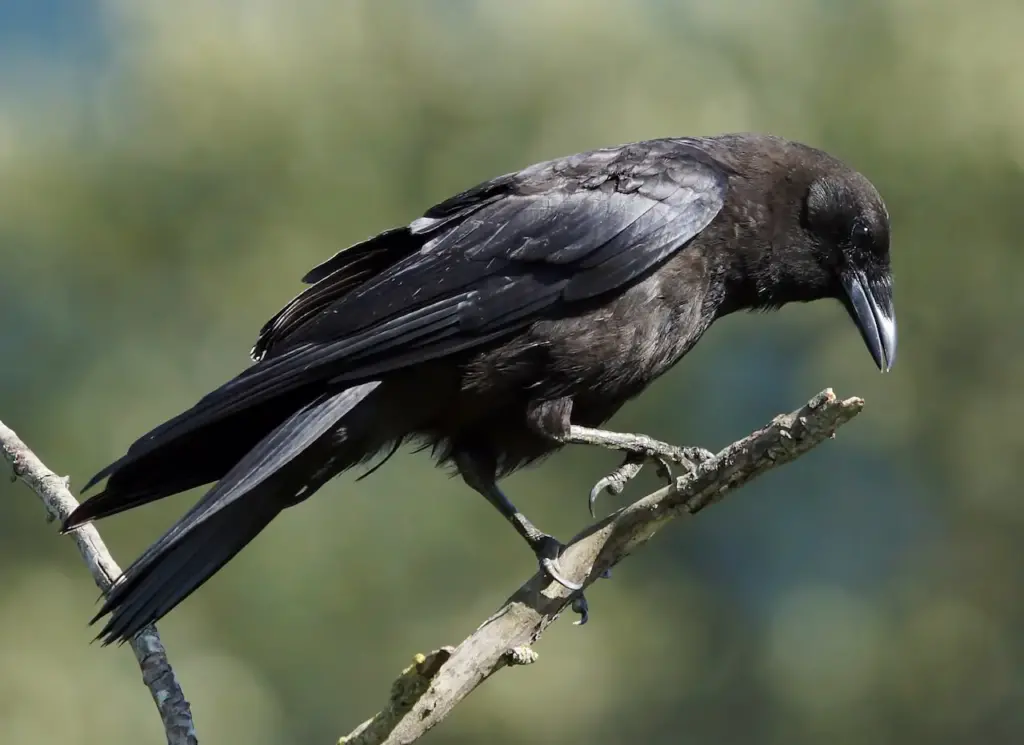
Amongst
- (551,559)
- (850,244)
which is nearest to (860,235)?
(850,244)

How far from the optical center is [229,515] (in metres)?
3.68

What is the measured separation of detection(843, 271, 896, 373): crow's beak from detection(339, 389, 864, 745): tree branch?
1.15 m

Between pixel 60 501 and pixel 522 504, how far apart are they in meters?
3.46

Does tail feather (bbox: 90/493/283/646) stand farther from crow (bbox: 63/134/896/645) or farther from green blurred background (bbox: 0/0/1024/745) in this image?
green blurred background (bbox: 0/0/1024/745)

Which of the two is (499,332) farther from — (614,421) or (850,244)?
(614,421)

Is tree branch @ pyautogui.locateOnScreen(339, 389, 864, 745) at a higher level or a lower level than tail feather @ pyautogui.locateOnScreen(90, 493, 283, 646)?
lower

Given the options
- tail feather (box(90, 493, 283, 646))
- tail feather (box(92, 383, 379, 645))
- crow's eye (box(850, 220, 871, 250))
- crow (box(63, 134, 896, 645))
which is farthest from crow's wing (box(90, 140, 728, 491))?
crow's eye (box(850, 220, 871, 250))

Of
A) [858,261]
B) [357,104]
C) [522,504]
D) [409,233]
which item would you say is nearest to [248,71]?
[357,104]

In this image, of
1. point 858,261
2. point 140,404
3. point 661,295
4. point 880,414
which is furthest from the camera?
point 880,414

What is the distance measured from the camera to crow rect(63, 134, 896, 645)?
368 centimetres

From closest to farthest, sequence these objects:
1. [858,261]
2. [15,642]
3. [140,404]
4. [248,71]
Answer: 1. [858,261]
2. [15,642]
3. [140,404]
4. [248,71]

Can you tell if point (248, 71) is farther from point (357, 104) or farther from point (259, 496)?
point (259, 496)

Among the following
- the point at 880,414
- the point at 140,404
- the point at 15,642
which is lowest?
the point at 880,414

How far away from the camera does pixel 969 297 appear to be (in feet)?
23.1
